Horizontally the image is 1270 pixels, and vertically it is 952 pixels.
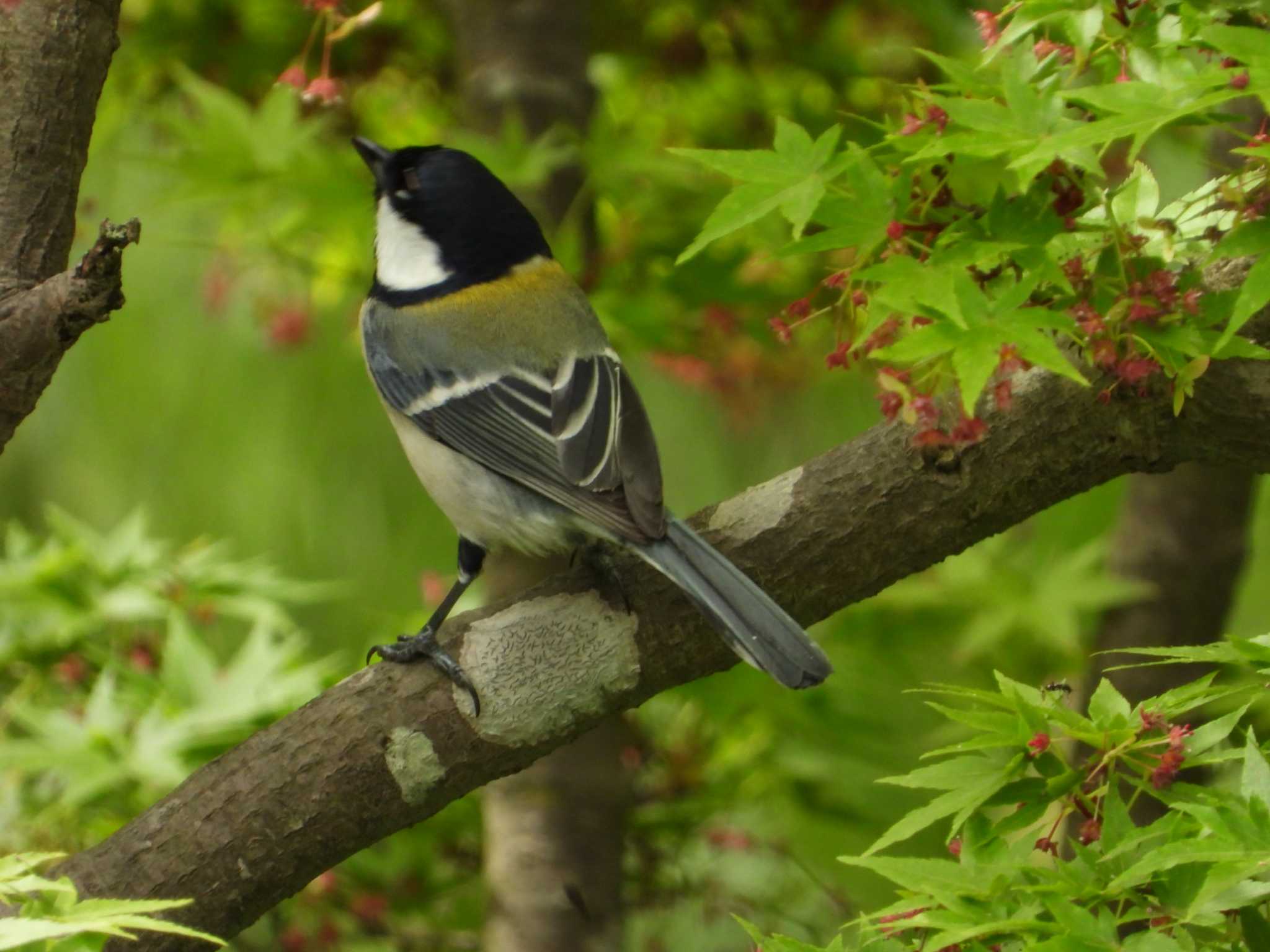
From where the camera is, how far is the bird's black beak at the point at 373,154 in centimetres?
220

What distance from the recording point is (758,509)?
165 centimetres

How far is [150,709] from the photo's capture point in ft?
7.00

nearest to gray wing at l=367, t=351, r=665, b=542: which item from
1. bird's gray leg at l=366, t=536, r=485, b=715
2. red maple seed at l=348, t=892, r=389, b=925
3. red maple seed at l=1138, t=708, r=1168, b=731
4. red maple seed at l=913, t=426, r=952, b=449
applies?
bird's gray leg at l=366, t=536, r=485, b=715

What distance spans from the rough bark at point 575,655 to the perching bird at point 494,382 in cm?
8

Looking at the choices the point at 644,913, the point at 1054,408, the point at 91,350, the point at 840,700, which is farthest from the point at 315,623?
the point at 1054,408

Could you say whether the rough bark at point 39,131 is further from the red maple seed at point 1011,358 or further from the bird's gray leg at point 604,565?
the red maple seed at point 1011,358

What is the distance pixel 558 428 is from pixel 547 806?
0.77m

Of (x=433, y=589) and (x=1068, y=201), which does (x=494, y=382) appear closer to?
(x=433, y=589)

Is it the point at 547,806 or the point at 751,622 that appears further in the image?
the point at 547,806

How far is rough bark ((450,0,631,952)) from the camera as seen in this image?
2373 mm

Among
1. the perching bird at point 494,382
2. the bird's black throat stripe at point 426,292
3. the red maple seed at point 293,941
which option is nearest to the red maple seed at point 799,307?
the perching bird at point 494,382

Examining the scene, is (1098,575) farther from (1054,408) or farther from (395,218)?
(395,218)

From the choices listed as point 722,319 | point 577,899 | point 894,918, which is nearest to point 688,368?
point 722,319

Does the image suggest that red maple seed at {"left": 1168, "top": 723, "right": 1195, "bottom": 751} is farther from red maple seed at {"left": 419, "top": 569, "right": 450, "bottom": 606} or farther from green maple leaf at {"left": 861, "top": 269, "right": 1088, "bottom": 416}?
red maple seed at {"left": 419, "top": 569, "right": 450, "bottom": 606}
